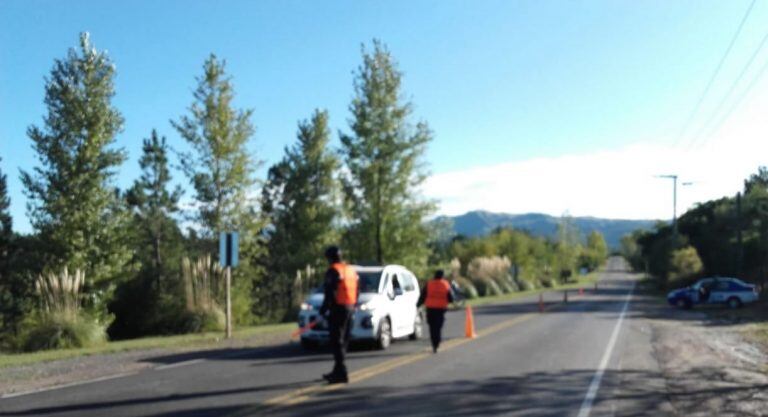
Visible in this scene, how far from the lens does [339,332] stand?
39.4 ft

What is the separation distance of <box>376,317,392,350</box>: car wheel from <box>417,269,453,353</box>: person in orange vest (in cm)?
88

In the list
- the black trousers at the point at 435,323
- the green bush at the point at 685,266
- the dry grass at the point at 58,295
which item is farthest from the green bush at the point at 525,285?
the black trousers at the point at 435,323

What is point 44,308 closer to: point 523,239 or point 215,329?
point 215,329

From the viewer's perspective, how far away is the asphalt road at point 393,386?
1003 cm

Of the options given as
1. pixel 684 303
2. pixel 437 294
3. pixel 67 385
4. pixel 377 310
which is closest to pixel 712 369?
pixel 437 294

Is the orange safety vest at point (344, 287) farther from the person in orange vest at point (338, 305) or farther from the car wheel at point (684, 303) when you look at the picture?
the car wheel at point (684, 303)

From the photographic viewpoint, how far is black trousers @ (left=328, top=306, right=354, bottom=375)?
39.0ft

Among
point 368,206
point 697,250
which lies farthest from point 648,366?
point 697,250

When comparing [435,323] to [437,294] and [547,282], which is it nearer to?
[437,294]

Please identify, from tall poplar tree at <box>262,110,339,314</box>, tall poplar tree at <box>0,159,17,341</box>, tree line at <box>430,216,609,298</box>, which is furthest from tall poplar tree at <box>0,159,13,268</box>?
tree line at <box>430,216,609,298</box>

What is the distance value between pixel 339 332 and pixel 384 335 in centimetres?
560

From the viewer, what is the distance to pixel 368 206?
37438 mm

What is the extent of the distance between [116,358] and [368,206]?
21640 mm

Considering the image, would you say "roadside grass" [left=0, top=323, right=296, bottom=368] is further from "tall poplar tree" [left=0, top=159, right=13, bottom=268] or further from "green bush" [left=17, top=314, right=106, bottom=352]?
"tall poplar tree" [left=0, top=159, right=13, bottom=268]
